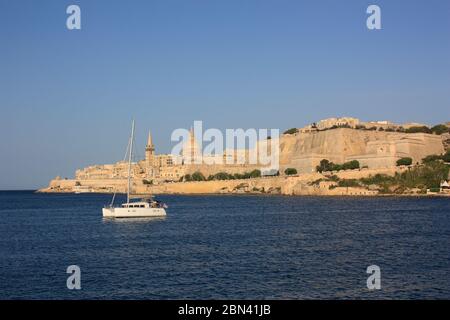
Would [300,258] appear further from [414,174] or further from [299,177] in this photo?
[299,177]

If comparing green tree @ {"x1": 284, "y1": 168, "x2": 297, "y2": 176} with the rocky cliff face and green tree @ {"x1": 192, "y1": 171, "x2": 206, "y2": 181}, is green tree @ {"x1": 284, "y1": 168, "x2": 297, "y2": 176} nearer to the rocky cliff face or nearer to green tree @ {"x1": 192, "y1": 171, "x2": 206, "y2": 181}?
the rocky cliff face

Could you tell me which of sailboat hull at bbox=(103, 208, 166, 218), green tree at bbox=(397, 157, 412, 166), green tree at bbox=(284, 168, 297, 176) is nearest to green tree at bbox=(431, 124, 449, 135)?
green tree at bbox=(397, 157, 412, 166)

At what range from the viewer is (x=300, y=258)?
21.2 m

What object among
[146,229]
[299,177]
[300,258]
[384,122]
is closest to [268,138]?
[384,122]

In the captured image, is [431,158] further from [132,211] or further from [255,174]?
[132,211]

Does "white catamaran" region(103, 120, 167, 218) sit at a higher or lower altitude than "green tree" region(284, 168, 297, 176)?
lower

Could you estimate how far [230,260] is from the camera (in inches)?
819

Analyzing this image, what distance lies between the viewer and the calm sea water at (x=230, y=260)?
15.7 meters

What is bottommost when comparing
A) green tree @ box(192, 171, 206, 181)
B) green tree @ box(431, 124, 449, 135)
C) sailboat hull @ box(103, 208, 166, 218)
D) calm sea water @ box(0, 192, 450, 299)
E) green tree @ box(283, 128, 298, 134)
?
calm sea water @ box(0, 192, 450, 299)

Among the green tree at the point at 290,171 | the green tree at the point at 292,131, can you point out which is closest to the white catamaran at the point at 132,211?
the green tree at the point at 290,171

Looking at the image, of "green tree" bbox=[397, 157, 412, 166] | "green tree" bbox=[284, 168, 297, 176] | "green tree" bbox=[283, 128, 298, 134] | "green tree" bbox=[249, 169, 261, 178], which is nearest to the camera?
"green tree" bbox=[397, 157, 412, 166]

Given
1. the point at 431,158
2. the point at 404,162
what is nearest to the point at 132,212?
the point at 404,162

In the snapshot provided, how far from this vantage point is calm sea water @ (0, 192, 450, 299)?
15.7 metres
